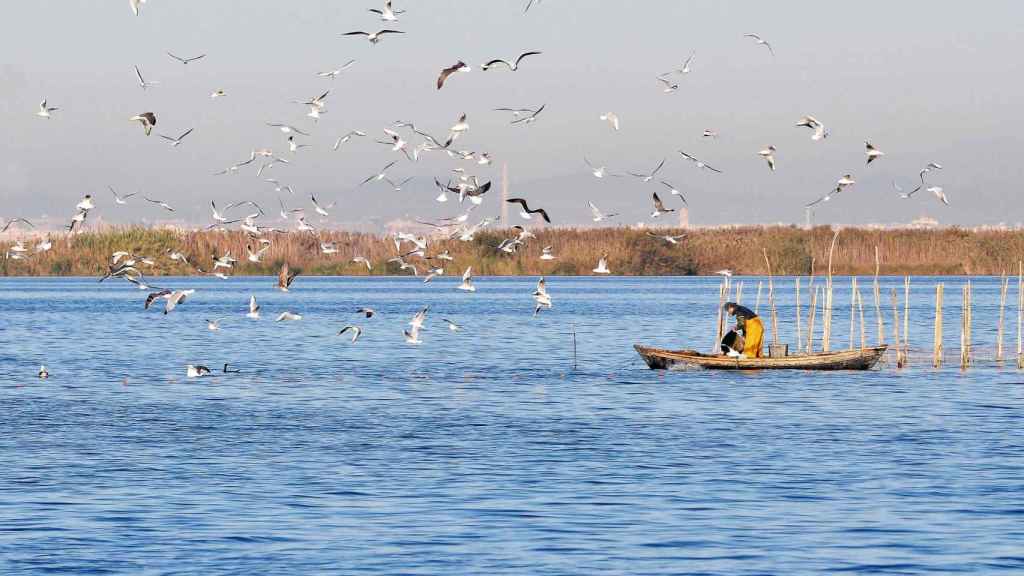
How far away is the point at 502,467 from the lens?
25.1 meters

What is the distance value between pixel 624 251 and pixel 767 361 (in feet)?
254

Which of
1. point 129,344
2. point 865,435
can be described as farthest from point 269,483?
point 129,344

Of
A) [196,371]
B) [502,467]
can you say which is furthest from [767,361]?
[502,467]

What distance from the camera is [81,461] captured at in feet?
84.9

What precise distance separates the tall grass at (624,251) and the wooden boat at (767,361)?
2581 inches

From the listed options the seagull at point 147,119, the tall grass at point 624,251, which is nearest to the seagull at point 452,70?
the seagull at point 147,119

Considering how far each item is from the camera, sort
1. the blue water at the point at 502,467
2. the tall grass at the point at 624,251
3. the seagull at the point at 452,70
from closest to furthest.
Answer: the blue water at the point at 502,467 < the seagull at the point at 452,70 < the tall grass at the point at 624,251

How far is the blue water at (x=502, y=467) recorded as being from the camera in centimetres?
1853

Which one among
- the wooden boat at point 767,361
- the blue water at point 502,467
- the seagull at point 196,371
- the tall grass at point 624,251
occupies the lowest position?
the blue water at point 502,467

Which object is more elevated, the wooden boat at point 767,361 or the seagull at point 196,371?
the wooden boat at point 767,361

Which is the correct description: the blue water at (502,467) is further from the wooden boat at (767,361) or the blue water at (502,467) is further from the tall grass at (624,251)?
the tall grass at (624,251)

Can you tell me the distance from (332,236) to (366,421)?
86.5m

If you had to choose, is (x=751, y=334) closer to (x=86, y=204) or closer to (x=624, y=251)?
(x=86, y=204)

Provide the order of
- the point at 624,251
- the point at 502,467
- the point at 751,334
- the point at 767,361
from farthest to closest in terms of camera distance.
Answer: the point at 624,251, the point at 751,334, the point at 767,361, the point at 502,467
